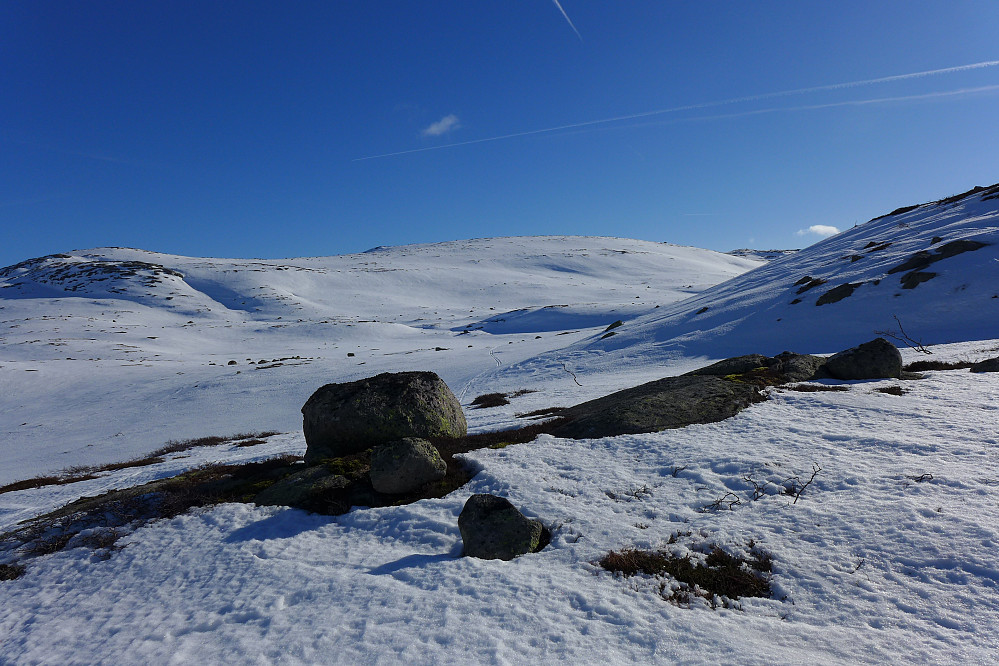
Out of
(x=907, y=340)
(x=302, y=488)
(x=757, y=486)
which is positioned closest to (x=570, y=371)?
Answer: (x=907, y=340)

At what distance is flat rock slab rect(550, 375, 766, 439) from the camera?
13867 mm

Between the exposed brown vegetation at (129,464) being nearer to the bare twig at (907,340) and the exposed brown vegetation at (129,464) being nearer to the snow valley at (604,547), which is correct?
the snow valley at (604,547)

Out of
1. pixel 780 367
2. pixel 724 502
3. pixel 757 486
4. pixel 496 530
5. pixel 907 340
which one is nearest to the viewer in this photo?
pixel 496 530

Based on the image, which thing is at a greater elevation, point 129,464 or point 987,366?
point 129,464

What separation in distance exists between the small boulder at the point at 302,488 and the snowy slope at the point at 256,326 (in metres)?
18.3

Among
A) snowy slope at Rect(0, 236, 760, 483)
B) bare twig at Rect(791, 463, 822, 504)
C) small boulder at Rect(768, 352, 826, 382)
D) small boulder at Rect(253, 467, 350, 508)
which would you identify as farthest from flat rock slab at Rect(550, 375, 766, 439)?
snowy slope at Rect(0, 236, 760, 483)

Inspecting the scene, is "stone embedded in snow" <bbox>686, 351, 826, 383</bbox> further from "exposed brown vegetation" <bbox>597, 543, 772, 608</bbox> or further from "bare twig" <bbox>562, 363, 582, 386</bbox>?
"exposed brown vegetation" <bbox>597, 543, 772, 608</bbox>

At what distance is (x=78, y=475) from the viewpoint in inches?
829

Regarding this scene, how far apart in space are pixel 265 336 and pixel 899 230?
252ft

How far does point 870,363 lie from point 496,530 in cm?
1578

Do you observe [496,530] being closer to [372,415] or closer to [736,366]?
[372,415]

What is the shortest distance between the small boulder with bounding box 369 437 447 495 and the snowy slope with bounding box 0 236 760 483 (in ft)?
63.0

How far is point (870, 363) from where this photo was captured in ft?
54.6

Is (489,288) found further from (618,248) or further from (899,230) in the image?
(899,230)
